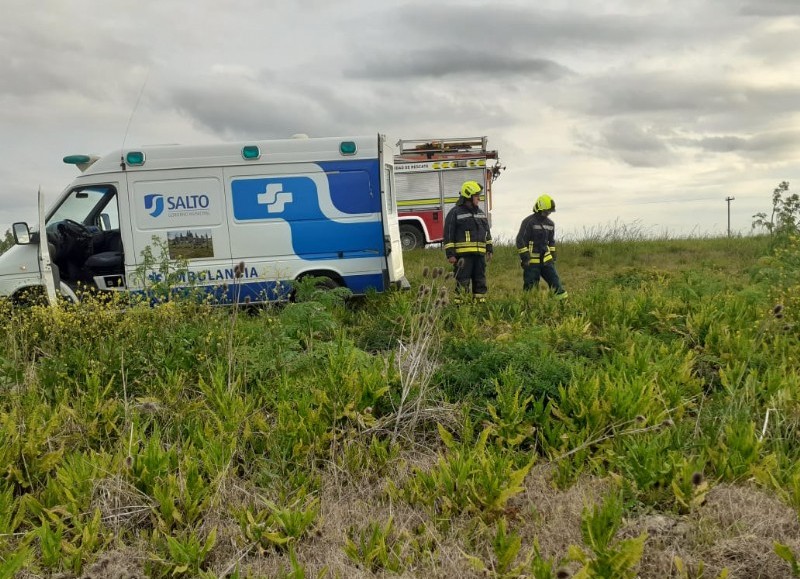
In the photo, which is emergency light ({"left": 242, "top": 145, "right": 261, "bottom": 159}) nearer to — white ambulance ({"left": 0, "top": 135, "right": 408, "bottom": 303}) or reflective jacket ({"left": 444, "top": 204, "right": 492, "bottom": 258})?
white ambulance ({"left": 0, "top": 135, "right": 408, "bottom": 303})

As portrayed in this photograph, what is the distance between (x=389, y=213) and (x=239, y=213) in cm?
203

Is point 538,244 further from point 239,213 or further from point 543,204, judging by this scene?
point 239,213

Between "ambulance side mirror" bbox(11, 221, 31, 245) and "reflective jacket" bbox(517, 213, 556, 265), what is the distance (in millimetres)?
6314

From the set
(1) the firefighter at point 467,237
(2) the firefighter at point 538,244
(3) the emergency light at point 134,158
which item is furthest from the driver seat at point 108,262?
(2) the firefighter at point 538,244

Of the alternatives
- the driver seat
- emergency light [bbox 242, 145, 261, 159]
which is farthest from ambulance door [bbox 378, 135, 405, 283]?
the driver seat

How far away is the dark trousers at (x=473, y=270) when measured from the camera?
30.3ft

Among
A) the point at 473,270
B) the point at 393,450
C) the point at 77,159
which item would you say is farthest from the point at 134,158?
the point at 393,450

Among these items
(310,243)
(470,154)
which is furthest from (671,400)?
(470,154)

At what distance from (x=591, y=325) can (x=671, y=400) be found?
225 cm

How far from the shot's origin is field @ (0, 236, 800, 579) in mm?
Result: 3008

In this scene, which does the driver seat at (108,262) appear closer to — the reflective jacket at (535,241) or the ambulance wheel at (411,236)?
the reflective jacket at (535,241)

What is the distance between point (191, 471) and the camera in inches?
136

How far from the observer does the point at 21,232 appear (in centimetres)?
791

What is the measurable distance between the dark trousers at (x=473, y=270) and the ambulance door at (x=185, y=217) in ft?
10.4
